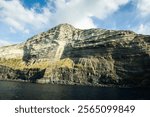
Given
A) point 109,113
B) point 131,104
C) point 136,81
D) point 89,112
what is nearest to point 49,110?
point 89,112

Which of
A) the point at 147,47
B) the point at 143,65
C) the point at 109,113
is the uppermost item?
the point at 147,47

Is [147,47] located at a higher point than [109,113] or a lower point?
higher

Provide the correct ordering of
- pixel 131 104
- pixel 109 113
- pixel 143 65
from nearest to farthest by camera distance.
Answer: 1. pixel 109 113
2. pixel 131 104
3. pixel 143 65

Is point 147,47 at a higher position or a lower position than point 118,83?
higher

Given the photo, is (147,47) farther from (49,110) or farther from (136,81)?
(49,110)

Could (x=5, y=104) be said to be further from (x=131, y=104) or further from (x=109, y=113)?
(x=131, y=104)

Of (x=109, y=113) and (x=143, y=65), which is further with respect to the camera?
(x=143, y=65)

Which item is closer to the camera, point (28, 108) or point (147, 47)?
point (28, 108)

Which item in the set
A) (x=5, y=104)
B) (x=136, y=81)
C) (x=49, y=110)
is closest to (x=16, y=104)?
(x=5, y=104)

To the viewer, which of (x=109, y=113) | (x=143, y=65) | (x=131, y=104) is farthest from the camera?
(x=143, y=65)
